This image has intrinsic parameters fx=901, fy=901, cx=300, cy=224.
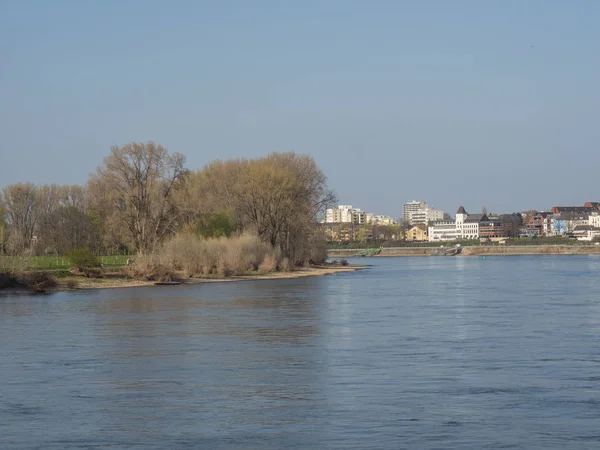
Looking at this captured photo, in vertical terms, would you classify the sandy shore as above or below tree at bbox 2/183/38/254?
below

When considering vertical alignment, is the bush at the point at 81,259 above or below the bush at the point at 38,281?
above

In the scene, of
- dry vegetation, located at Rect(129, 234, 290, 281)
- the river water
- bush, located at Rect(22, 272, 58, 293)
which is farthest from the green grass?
the river water

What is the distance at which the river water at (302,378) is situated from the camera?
50.3 ft

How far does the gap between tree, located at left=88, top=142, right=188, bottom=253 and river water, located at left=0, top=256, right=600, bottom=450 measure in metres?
36.8

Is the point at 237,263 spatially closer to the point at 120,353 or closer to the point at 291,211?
the point at 291,211

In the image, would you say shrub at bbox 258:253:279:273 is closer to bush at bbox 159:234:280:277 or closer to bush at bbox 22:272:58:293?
bush at bbox 159:234:280:277

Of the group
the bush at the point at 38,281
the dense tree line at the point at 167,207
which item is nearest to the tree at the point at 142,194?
the dense tree line at the point at 167,207

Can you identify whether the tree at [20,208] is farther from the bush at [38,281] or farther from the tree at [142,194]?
the bush at [38,281]

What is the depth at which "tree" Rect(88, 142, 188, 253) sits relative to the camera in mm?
76438

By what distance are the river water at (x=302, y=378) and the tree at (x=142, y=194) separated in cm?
3680

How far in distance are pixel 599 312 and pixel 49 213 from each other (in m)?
78.1

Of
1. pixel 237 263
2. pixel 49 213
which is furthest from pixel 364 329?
pixel 49 213

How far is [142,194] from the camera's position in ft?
252

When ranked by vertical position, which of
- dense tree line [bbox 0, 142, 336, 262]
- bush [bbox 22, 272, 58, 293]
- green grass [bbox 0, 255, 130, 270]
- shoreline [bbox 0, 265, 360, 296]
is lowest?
shoreline [bbox 0, 265, 360, 296]
